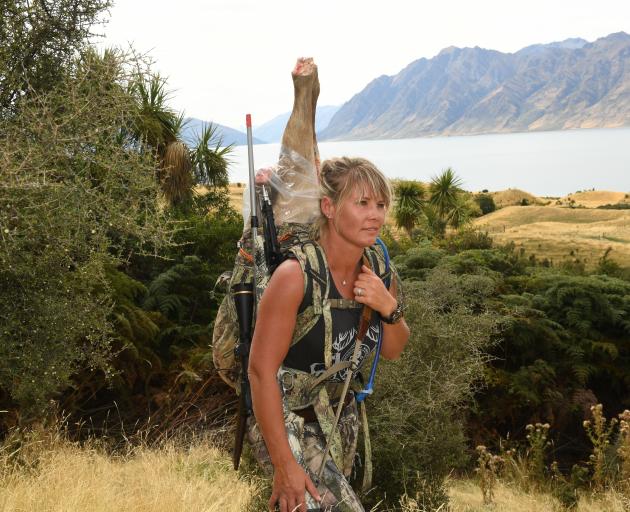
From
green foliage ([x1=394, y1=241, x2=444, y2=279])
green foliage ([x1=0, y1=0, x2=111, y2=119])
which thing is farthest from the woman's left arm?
green foliage ([x1=394, y1=241, x2=444, y2=279])

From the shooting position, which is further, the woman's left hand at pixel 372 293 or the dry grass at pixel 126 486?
the dry grass at pixel 126 486

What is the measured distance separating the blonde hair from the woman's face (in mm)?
17

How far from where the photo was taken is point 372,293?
9.53ft

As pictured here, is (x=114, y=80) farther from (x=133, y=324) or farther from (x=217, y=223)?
(x=217, y=223)

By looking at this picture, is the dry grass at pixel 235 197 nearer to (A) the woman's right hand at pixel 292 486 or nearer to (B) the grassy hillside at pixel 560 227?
(B) the grassy hillside at pixel 560 227

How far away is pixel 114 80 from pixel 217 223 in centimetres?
531

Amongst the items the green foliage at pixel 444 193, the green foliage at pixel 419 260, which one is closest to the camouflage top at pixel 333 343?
the green foliage at pixel 419 260

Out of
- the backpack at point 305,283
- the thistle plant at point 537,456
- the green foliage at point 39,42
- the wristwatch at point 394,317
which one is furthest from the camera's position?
the green foliage at point 39,42

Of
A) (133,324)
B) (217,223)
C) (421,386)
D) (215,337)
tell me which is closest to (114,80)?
(133,324)

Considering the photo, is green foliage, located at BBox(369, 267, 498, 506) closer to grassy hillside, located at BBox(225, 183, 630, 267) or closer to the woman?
the woman

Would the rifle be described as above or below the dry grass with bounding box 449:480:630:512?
above

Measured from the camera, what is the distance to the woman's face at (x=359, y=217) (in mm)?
2885

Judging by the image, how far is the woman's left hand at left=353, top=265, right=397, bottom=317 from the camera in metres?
2.90

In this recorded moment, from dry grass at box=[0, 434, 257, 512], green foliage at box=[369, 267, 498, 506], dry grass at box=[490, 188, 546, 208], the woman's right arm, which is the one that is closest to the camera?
the woman's right arm
